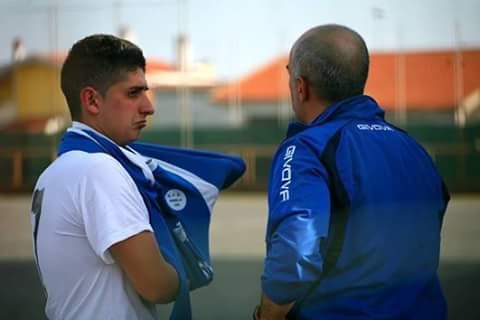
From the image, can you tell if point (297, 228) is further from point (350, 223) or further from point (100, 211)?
point (100, 211)

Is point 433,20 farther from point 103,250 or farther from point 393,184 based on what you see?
point 103,250

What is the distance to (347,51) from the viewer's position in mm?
1452

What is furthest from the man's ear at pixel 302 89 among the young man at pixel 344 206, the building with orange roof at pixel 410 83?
the building with orange roof at pixel 410 83

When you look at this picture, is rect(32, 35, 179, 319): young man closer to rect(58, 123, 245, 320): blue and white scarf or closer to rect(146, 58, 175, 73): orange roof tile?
rect(58, 123, 245, 320): blue and white scarf

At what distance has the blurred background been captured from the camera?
2.52m

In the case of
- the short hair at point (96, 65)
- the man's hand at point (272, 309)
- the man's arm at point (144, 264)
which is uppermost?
the short hair at point (96, 65)

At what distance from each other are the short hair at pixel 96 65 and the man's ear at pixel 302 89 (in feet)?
0.94

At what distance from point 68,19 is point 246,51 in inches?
27.4

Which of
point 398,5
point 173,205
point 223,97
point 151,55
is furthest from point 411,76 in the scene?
point 173,205

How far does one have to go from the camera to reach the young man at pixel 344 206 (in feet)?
4.39

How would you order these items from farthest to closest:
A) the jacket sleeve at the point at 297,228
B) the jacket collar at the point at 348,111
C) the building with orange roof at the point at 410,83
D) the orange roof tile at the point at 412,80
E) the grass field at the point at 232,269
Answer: the building with orange roof at the point at 410,83 → the orange roof tile at the point at 412,80 → the grass field at the point at 232,269 → the jacket collar at the point at 348,111 → the jacket sleeve at the point at 297,228

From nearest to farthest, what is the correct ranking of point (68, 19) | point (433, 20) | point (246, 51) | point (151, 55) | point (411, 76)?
1. point (433, 20)
2. point (68, 19)
3. point (246, 51)
4. point (151, 55)
5. point (411, 76)

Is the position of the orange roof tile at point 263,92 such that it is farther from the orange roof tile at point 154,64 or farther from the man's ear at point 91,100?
the man's ear at point 91,100

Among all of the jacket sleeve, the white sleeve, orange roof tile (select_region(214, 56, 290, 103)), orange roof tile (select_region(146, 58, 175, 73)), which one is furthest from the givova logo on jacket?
orange roof tile (select_region(214, 56, 290, 103))
